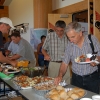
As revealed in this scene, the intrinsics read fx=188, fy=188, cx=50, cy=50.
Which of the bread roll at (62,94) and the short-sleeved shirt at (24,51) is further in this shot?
the short-sleeved shirt at (24,51)

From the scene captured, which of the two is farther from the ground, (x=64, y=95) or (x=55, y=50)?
(x=55, y=50)

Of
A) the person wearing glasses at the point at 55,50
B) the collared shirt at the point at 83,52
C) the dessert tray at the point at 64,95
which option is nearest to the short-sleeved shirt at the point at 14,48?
the person wearing glasses at the point at 55,50

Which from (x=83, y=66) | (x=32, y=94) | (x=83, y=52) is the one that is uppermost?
(x=83, y=52)

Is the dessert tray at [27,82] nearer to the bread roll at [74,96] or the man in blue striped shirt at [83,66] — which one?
the man in blue striped shirt at [83,66]

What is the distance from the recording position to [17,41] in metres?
3.11

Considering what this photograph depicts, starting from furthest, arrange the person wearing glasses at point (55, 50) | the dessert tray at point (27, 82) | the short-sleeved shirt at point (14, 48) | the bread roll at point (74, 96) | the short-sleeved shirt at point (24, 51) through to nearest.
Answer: the short-sleeved shirt at point (14, 48)
the short-sleeved shirt at point (24, 51)
the person wearing glasses at point (55, 50)
the dessert tray at point (27, 82)
the bread roll at point (74, 96)

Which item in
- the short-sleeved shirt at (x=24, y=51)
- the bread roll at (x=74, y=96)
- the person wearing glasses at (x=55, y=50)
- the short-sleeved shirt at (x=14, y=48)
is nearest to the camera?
the bread roll at (x=74, y=96)

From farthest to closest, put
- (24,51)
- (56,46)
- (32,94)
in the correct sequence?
(24,51) → (56,46) → (32,94)

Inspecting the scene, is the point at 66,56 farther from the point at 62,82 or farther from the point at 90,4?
the point at 90,4

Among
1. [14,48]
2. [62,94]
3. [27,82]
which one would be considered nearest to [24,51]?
[14,48]

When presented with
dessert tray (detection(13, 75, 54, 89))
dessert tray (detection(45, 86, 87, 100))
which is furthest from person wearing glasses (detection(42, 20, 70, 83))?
dessert tray (detection(45, 86, 87, 100))

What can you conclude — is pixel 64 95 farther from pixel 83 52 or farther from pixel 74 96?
pixel 83 52

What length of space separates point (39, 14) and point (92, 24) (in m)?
1.76

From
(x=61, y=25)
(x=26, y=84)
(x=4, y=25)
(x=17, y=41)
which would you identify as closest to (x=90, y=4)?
(x=61, y=25)
